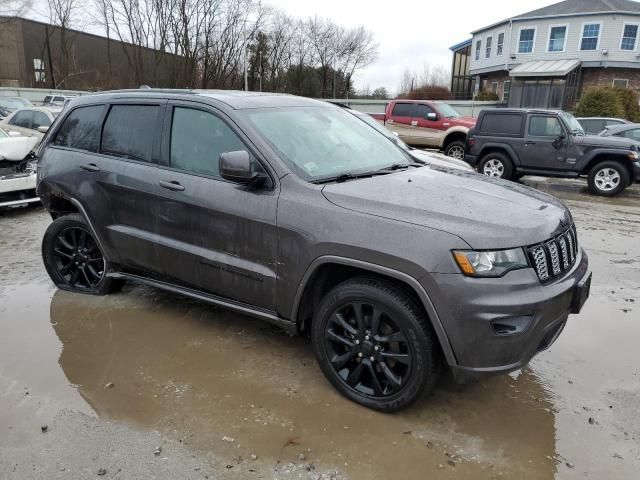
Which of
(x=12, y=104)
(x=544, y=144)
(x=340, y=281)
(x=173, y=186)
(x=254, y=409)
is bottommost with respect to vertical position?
(x=254, y=409)

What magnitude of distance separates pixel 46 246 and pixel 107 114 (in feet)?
4.69

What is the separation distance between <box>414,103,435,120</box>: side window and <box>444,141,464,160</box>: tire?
3.92ft

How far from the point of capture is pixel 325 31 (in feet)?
193

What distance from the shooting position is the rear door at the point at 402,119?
15477mm

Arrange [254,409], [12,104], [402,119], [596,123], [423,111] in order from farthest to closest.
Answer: [12,104] < [402,119] < [423,111] < [596,123] < [254,409]

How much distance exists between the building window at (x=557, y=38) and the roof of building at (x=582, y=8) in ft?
3.01

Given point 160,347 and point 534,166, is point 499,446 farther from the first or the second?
point 534,166

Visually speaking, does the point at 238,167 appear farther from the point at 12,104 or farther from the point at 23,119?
the point at 12,104

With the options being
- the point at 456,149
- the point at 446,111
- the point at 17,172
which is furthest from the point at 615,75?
the point at 17,172

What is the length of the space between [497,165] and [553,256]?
9539 millimetres

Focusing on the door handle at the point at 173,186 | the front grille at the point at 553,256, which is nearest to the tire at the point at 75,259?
the door handle at the point at 173,186

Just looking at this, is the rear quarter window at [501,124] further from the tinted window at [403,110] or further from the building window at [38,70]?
the building window at [38,70]

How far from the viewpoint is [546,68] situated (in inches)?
1291

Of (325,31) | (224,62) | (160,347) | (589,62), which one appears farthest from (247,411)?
(325,31)
